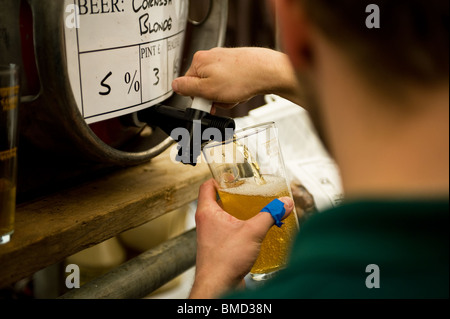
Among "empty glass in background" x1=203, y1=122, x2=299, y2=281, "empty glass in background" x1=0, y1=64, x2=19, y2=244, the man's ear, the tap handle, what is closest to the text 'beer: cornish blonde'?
"empty glass in background" x1=203, y1=122, x2=299, y2=281

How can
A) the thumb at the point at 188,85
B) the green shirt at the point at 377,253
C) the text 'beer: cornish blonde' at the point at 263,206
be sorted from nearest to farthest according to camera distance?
the green shirt at the point at 377,253 < the text 'beer: cornish blonde' at the point at 263,206 < the thumb at the point at 188,85

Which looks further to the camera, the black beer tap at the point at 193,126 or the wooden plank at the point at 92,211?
the black beer tap at the point at 193,126

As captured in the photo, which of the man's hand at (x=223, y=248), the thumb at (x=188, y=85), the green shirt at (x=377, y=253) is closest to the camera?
the green shirt at (x=377, y=253)

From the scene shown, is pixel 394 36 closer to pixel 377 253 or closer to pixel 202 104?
pixel 377 253

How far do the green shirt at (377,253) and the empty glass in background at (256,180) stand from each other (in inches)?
19.1

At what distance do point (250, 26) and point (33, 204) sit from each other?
1300 millimetres

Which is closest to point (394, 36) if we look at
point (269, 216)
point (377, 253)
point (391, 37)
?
point (391, 37)

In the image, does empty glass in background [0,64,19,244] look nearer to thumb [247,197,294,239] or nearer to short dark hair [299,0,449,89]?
thumb [247,197,294,239]

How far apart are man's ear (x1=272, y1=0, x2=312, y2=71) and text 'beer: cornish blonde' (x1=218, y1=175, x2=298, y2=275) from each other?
0.43 metres

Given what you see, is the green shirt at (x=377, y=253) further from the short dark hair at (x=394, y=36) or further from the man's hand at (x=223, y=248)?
the man's hand at (x=223, y=248)

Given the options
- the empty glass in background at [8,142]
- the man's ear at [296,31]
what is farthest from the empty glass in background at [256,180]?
the man's ear at [296,31]

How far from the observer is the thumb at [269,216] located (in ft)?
2.69

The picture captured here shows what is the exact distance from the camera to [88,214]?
3.14ft

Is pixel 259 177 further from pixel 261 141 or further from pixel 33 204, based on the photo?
pixel 33 204
